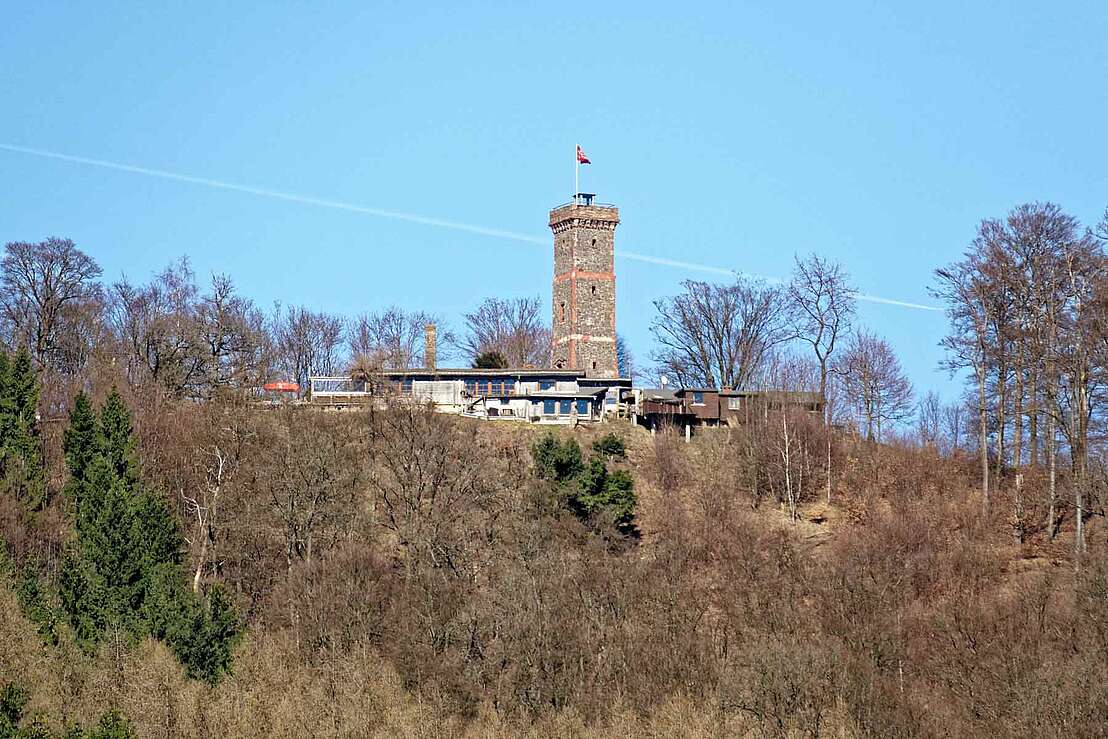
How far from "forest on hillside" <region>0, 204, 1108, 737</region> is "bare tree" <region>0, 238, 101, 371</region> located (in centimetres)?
801

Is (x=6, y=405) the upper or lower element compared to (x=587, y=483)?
upper

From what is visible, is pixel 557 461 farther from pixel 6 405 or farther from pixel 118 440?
pixel 6 405

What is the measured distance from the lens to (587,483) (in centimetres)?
5666

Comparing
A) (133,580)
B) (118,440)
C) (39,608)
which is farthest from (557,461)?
(39,608)

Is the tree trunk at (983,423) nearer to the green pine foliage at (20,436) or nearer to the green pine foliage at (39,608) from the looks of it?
the green pine foliage at (39,608)

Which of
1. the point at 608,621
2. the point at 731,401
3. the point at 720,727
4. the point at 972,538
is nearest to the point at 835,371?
the point at 731,401

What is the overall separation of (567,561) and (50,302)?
37431 millimetres

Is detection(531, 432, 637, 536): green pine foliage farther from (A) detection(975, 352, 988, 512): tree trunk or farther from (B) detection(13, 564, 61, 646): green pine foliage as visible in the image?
(B) detection(13, 564, 61, 646): green pine foliage

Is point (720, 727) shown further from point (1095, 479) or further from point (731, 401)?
point (731, 401)

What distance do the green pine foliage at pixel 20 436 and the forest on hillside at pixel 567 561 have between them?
13 centimetres

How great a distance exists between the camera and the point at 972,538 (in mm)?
54438

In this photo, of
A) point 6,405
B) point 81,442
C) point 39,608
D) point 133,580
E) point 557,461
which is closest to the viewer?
point 39,608

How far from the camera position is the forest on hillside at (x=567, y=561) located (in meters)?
44.0

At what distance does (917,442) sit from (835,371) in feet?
25.1
